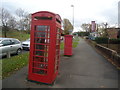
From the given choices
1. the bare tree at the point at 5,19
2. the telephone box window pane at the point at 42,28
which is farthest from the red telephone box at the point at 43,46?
the bare tree at the point at 5,19

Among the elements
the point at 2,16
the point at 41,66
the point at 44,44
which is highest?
the point at 2,16

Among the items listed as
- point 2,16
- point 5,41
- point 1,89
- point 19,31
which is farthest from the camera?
point 19,31

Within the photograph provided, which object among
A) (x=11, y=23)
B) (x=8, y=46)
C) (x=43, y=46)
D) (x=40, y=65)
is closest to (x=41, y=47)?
(x=43, y=46)

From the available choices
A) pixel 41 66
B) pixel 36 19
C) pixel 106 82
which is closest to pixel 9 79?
pixel 41 66

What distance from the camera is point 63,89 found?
3680 millimetres

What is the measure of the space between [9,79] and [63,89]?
213 cm

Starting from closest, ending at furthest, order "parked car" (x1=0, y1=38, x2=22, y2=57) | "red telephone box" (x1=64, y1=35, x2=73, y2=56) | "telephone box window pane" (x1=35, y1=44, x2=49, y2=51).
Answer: "telephone box window pane" (x1=35, y1=44, x2=49, y2=51) < "parked car" (x1=0, y1=38, x2=22, y2=57) < "red telephone box" (x1=64, y1=35, x2=73, y2=56)

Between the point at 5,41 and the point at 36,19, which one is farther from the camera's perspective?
the point at 5,41

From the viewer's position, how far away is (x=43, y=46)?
4.15 m

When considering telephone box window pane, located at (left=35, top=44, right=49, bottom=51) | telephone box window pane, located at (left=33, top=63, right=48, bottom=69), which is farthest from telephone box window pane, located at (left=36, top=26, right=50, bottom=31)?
telephone box window pane, located at (left=33, top=63, right=48, bottom=69)

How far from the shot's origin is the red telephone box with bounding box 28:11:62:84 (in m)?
3.79

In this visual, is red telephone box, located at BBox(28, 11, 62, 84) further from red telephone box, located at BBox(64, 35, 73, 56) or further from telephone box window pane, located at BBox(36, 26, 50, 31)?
red telephone box, located at BBox(64, 35, 73, 56)

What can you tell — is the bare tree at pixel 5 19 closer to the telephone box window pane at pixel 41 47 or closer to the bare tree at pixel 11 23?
Answer: the bare tree at pixel 11 23

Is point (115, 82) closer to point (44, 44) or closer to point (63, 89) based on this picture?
point (63, 89)
